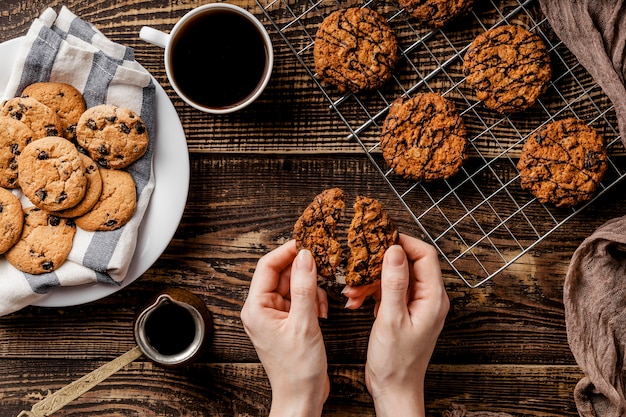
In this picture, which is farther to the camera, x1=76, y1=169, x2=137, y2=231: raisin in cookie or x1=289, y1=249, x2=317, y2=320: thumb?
x1=76, y1=169, x2=137, y2=231: raisin in cookie

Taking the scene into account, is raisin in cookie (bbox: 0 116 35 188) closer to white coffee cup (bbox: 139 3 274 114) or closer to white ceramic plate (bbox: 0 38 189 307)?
white ceramic plate (bbox: 0 38 189 307)

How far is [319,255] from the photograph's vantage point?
133cm

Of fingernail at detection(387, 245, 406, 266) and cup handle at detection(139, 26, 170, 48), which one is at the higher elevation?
cup handle at detection(139, 26, 170, 48)

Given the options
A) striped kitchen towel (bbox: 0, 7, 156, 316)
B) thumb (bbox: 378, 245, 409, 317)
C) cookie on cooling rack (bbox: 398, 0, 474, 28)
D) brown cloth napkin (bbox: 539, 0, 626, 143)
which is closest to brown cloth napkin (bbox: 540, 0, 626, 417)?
brown cloth napkin (bbox: 539, 0, 626, 143)

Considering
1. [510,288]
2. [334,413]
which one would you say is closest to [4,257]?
[334,413]

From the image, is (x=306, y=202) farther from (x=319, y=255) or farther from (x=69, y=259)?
(x=69, y=259)

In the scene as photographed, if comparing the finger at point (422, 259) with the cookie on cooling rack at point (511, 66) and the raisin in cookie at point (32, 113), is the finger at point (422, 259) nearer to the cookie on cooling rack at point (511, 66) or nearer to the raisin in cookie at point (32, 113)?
the cookie on cooling rack at point (511, 66)

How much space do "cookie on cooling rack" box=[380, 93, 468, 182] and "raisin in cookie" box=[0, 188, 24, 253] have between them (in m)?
0.92

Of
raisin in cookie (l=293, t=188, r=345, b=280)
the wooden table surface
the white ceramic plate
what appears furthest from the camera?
the wooden table surface

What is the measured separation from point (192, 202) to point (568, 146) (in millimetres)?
978

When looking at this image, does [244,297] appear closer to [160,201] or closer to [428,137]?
[160,201]

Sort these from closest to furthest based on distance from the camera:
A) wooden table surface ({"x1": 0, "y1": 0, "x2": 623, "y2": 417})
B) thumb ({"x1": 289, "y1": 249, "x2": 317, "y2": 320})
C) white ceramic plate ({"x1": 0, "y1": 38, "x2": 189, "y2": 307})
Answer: thumb ({"x1": 289, "y1": 249, "x2": 317, "y2": 320}) → white ceramic plate ({"x1": 0, "y1": 38, "x2": 189, "y2": 307}) → wooden table surface ({"x1": 0, "y1": 0, "x2": 623, "y2": 417})

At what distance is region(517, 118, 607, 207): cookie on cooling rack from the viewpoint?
1.43 m

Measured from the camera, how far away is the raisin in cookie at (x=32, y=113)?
137cm
